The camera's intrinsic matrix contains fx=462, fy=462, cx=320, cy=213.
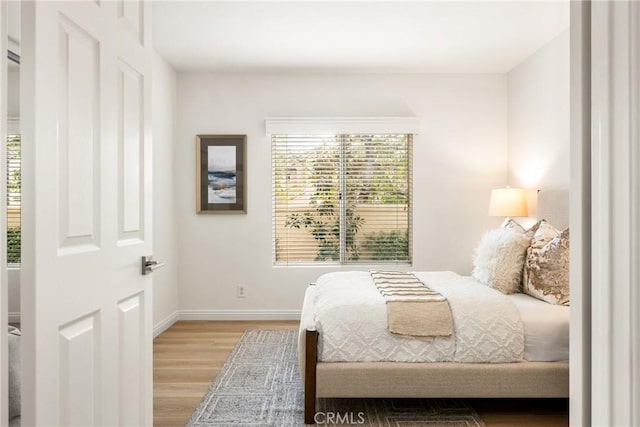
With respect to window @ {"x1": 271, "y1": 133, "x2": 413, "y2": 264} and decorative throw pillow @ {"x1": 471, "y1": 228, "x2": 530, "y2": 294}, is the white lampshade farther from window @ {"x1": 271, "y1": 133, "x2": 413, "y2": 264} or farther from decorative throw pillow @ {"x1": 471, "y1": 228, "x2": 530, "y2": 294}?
window @ {"x1": 271, "y1": 133, "x2": 413, "y2": 264}

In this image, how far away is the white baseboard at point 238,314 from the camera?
5.11m

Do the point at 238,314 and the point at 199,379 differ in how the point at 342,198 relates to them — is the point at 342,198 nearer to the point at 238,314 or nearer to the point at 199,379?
the point at 238,314

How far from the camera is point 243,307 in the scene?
5.13m

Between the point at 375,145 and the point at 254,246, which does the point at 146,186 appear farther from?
the point at 375,145

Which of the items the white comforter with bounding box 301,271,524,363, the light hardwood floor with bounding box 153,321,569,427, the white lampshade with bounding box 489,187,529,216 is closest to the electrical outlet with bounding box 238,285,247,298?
the light hardwood floor with bounding box 153,321,569,427

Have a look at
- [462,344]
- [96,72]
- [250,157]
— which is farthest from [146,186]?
[250,157]

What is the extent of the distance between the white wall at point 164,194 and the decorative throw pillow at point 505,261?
9.63 ft

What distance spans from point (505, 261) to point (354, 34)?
2241 millimetres

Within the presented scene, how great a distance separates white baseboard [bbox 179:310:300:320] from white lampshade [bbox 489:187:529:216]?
2.37 meters

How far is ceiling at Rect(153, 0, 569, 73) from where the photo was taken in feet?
11.5

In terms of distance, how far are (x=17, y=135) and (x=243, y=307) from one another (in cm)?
391

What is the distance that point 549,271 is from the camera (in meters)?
3.04

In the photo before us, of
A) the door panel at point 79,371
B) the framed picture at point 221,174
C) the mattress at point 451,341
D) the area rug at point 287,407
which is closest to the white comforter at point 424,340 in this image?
the mattress at point 451,341

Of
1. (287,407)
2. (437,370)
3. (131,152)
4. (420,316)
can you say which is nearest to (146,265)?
(131,152)
